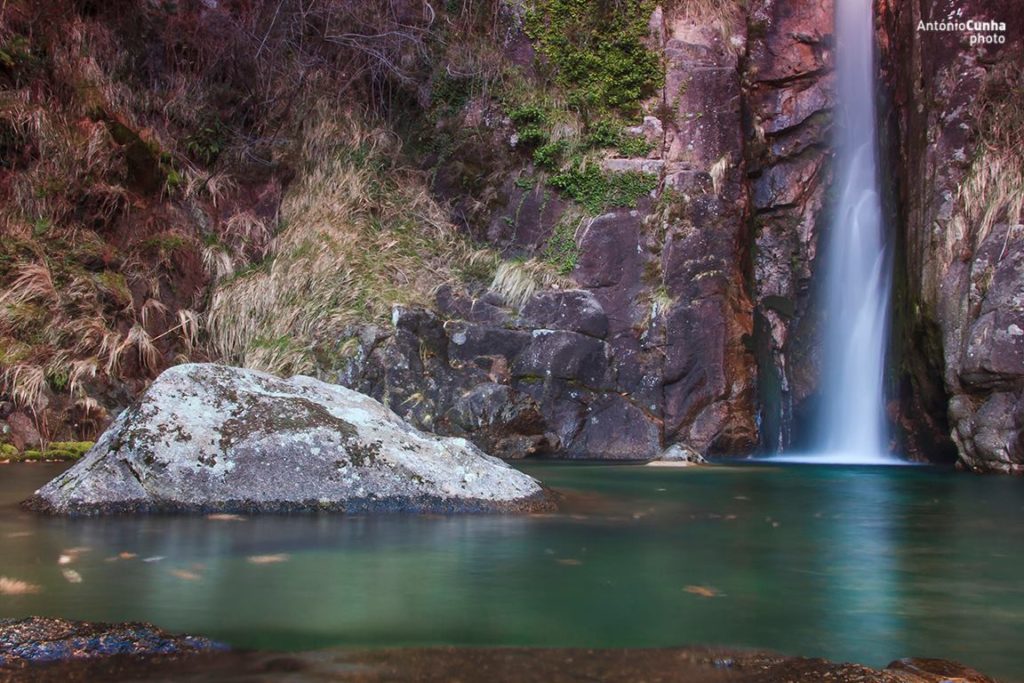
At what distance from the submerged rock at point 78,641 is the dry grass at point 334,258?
7.37 meters

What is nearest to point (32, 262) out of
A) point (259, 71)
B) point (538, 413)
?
point (259, 71)

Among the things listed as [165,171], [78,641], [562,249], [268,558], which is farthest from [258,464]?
[165,171]

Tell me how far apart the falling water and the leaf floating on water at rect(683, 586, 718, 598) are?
6875 millimetres

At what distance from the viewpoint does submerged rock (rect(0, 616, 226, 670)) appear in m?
2.25

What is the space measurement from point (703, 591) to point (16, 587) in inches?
92.6

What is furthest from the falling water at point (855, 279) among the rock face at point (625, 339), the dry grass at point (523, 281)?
the dry grass at point (523, 281)

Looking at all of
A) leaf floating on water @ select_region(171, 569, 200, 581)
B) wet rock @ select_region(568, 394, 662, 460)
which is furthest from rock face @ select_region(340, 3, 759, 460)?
leaf floating on water @ select_region(171, 569, 200, 581)

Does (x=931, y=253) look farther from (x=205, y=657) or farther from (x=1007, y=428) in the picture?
(x=205, y=657)

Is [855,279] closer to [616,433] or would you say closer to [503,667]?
[616,433]

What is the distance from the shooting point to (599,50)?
11836mm

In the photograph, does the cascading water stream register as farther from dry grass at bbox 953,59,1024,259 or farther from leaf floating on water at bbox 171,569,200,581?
leaf floating on water at bbox 171,569,200,581

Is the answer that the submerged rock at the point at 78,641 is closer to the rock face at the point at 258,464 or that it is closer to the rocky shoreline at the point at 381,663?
the rocky shoreline at the point at 381,663

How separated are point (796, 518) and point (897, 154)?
7293 mm

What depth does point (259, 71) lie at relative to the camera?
1308 cm
